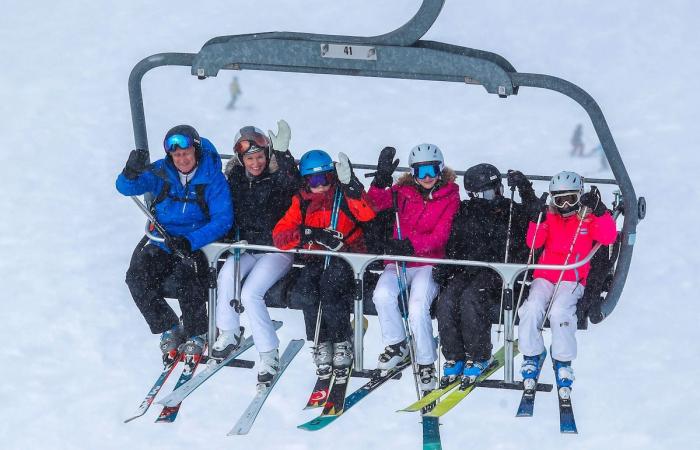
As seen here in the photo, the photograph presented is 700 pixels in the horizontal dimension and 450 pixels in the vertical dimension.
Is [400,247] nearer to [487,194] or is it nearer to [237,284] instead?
[487,194]

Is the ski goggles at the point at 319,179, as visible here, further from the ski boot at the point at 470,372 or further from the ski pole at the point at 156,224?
the ski boot at the point at 470,372

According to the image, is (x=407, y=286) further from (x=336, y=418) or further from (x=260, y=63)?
(x=260, y=63)

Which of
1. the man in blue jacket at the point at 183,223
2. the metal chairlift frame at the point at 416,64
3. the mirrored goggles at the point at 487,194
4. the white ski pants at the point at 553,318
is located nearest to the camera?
the metal chairlift frame at the point at 416,64

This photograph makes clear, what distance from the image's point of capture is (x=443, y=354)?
32.6 feet

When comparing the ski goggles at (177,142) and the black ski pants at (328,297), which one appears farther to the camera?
the ski goggles at (177,142)

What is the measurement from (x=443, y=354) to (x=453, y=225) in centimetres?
91

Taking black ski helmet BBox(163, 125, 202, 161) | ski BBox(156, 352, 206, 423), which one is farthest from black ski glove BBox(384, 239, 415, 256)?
ski BBox(156, 352, 206, 423)

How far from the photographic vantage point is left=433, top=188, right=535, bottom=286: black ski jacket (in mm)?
9953

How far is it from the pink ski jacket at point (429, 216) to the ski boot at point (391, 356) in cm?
59

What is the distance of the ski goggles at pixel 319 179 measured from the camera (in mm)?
9961

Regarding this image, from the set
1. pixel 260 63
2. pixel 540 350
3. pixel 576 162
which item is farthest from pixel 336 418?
pixel 576 162

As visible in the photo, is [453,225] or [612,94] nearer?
[453,225]

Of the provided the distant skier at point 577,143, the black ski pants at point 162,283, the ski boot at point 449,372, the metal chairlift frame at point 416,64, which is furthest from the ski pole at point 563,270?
the distant skier at point 577,143

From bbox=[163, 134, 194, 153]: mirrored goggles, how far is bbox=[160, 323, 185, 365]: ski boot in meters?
1.37
